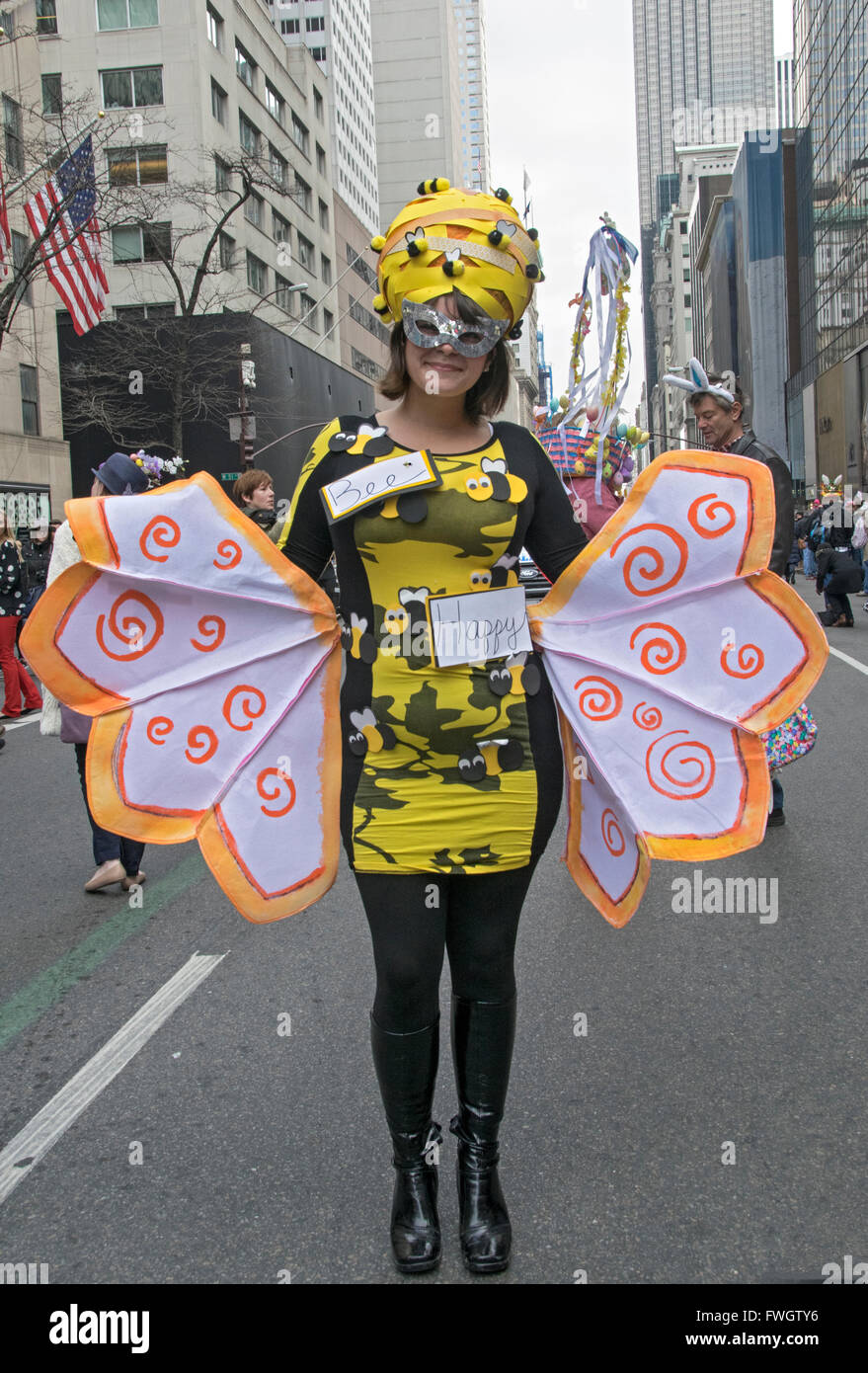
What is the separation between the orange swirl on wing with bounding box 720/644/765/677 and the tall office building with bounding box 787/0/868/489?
45.5 metres

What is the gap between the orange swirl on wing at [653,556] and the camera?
255 cm

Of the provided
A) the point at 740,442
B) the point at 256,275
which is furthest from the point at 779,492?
the point at 256,275

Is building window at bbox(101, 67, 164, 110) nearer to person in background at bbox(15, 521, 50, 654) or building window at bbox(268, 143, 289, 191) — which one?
building window at bbox(268, 143, 289, 191)

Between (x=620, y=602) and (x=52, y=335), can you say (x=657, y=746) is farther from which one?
(x=52, y=335)

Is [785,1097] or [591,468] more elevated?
[591,468]

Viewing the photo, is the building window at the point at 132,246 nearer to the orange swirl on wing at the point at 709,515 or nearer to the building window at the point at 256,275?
the building window at the point at 256,275

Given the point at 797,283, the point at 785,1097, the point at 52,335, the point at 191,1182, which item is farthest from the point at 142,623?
the point at 797,283

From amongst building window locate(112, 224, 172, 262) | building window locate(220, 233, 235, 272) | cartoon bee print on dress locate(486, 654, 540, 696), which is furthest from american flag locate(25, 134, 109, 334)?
building window locate(220, 233, 235, 272)

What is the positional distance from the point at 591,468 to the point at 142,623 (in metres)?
2.94

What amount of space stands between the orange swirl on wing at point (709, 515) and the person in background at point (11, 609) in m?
9.51

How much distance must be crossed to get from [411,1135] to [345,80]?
102547 millimetres

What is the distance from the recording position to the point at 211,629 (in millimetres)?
2594

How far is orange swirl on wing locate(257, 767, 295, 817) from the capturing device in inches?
102
